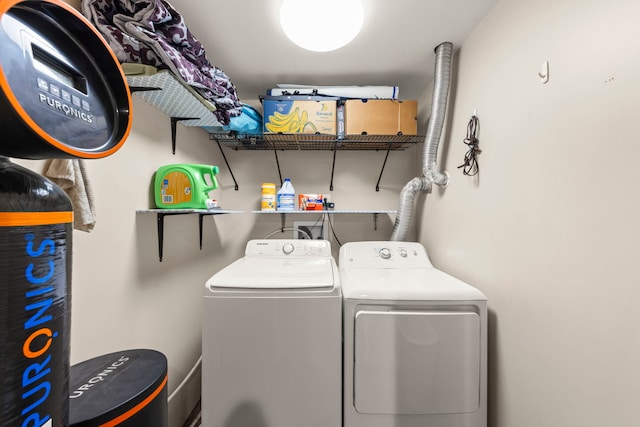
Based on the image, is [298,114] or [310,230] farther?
[310,230]

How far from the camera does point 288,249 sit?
6.48 feet

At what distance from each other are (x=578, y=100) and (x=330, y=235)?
1.91 metres

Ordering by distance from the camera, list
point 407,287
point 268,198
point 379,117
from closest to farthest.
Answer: point 407,287, point 379,117, point 268,198

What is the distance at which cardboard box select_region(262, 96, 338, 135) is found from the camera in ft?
6.43

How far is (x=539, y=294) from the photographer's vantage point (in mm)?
1072

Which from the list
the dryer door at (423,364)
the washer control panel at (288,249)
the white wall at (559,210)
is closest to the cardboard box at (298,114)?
the washer control panel at (288,249)

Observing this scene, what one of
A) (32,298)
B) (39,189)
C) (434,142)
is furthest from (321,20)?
(32,298)

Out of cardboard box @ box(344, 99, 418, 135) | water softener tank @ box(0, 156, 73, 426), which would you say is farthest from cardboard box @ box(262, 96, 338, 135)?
water softener tank @ box(0, 156, 73, 426)

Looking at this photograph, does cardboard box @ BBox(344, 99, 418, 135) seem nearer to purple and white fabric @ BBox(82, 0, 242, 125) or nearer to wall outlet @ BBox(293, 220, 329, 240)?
wall outlet @ BBox(293, 220, 329, 240)

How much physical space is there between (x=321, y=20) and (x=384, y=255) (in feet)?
4.74

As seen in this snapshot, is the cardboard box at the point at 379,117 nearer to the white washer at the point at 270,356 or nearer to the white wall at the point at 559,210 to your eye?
the white wall at the point at 559,210

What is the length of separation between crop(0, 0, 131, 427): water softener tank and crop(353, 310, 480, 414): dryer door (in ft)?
3.77

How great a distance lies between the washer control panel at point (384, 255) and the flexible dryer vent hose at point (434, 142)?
7.0 inches

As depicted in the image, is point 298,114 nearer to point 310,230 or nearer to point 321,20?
point 321,20
